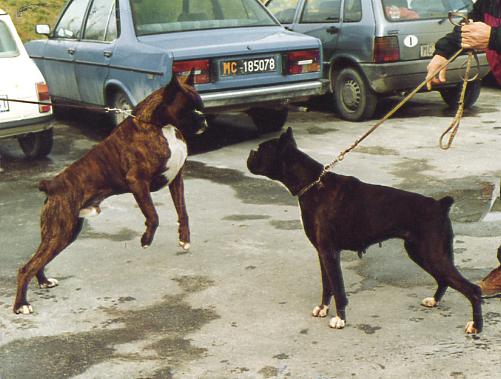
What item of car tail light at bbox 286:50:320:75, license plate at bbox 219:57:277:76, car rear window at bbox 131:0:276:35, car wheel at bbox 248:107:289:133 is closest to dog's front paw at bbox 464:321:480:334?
license plate at bbox 219:57:277:76

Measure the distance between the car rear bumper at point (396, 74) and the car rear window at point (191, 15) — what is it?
1.42 m

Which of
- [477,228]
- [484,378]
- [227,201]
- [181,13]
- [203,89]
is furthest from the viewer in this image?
[181,13]

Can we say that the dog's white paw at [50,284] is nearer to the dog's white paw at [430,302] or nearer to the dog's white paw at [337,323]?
the dog's white paw at [337,323]

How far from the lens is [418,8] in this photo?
10.6 m

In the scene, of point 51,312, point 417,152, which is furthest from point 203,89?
point 51,312

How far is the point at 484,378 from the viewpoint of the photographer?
3.89 meters

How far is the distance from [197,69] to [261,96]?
82 cm

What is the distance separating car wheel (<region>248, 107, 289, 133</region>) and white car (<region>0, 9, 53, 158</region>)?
8.48 ft

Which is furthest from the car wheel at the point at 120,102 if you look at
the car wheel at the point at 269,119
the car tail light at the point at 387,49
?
the car tail light at the point at 387,49

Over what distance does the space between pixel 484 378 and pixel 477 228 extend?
256 cm

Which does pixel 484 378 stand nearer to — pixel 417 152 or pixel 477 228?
pixel 477 228

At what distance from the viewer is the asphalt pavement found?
421cm

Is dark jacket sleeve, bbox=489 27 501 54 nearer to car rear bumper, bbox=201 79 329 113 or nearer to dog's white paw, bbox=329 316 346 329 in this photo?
dog's white paw, bbox=329 316 346 329

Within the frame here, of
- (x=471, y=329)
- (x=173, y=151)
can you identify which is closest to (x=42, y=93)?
(x=173, y=151)
